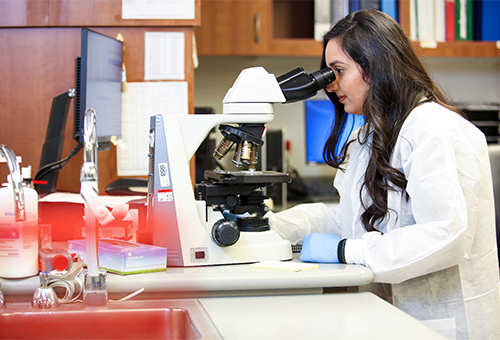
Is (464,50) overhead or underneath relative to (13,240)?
overhead

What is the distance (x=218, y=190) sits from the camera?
1.05 metres

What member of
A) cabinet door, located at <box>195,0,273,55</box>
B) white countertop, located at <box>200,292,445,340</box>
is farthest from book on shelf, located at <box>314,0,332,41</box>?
white countertop, located at <box>200,292,445,340</box>

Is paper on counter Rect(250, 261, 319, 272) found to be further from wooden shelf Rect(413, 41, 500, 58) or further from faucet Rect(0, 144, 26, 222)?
wooden shelf Rect(413, 41, 500, 58)

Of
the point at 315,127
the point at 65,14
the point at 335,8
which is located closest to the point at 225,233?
the point at 65,14

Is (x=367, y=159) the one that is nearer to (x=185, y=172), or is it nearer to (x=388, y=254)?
(x=388, y=254)

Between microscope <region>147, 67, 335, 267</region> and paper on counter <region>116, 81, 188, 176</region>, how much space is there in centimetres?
85

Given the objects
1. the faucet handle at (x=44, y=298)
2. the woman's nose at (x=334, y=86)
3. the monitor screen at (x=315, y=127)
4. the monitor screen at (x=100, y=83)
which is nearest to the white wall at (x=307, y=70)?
the monitor screen at (x=315, y=127)

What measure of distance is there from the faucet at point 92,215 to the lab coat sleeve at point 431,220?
50 centimetres

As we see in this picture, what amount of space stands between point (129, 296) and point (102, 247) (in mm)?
155

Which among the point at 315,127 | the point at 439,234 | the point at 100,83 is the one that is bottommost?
the point at 439,234

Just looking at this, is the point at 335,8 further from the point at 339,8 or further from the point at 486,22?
the point at 486,22

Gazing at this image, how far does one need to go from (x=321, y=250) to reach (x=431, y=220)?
23 cm

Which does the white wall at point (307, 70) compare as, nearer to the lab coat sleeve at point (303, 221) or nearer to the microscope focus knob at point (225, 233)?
the lab coat sleeve at point (303, 221)

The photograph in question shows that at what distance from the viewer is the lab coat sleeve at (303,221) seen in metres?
1.31
